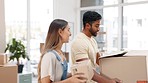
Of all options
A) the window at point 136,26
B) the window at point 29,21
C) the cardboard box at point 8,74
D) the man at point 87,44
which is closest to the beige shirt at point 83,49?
the man at point 87,44

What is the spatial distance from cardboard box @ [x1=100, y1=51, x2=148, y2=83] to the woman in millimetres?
385

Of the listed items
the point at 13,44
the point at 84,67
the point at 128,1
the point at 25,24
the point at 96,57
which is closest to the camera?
the point at 84,67

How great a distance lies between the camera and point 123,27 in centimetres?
529

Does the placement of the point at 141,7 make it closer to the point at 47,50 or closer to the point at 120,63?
the point at 120,63

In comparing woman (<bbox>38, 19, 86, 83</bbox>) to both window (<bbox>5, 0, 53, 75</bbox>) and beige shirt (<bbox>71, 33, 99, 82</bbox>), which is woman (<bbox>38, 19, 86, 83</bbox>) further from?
window (<bbox>5, 0, 53, 75</bbox>)

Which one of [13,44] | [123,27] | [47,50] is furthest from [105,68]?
[123,27]

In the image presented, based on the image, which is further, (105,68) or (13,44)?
(13,44)

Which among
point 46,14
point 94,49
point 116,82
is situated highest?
point 46,14

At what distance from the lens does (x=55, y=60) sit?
4.96 ft

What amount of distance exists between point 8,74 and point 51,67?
82.4 inches

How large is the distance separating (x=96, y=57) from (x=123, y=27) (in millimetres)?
3313

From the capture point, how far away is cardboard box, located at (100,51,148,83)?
1.73 metres

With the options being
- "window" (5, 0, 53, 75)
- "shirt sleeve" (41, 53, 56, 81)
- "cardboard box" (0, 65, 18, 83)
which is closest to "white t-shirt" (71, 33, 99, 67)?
"shirt sleeve" (41, 53, 56, 81)

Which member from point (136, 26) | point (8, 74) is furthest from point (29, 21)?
point (136, 26)
